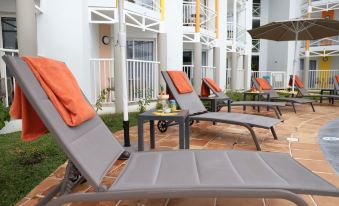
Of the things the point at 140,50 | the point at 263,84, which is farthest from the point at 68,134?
the point at 140,50

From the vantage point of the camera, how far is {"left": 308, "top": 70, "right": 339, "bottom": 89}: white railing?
62.3 ft

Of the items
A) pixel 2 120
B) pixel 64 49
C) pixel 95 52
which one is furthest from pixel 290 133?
pixel 95 52

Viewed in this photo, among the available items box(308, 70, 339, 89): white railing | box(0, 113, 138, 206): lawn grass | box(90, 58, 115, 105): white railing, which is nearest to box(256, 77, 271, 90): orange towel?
box(90, 58, 115, 105): white railing

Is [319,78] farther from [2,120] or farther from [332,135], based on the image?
[2,120]

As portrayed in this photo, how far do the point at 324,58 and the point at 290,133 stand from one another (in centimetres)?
2162

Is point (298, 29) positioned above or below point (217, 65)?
above

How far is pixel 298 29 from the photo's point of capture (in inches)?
325

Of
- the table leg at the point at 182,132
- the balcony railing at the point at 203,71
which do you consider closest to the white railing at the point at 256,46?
the balcony railing at the point at 203,71

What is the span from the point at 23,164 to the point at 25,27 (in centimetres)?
271

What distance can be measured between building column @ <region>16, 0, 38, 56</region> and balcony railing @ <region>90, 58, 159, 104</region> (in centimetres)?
263

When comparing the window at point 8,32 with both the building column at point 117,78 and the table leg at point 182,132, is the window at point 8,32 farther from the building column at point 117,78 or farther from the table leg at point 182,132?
the table leg at point 182,132

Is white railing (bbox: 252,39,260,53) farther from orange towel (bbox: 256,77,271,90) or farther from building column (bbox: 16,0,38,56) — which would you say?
building column (bbox: 16,0,38,56)

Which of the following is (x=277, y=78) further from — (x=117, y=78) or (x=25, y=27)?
(x=25, y=27)

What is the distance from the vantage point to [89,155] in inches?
73.9
